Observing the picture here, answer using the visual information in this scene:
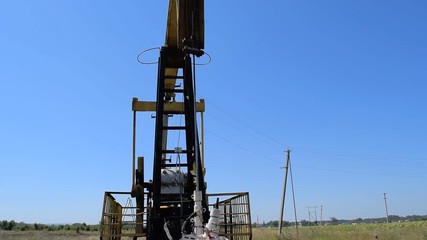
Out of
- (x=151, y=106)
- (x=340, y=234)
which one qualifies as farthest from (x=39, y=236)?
(x=151, y=106)

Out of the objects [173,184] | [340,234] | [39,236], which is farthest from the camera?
[39,236]

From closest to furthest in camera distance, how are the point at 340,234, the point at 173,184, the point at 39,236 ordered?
the point at 173,184 < the point at 340,234 < the point at 39,236

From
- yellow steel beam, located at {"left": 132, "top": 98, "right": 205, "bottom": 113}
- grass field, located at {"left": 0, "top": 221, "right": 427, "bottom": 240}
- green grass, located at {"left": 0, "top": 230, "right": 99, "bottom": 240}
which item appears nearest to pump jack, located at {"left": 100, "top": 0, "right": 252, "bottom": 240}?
yellow steel beam, located at {"left": 132, "top": 98, "right": 205, "bottom": 113}

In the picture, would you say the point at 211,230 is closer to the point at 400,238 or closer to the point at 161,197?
the point at 161,197

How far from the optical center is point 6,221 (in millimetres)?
68500

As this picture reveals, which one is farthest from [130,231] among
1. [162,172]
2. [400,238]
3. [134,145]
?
[400,238]

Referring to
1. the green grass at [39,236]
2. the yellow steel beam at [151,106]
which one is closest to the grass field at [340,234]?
the green grass at [39,236]

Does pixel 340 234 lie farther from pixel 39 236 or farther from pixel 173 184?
pixel 39 236

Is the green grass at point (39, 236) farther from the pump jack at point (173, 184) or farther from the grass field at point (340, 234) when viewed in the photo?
the pump jack at point (173, 184)

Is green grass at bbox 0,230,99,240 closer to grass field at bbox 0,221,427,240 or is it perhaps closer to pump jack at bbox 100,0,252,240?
grass field at bbox 0,221,427,240

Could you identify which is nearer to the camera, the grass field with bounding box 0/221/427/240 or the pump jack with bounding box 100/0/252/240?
the pump jack with bounding box 100/0/252/240

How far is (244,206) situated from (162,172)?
179 cm

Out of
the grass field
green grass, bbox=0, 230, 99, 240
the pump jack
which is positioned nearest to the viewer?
the pump jack

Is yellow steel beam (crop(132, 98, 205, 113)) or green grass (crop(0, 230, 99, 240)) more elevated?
yellow steel beam (crop(132, 98, 205, 113))
